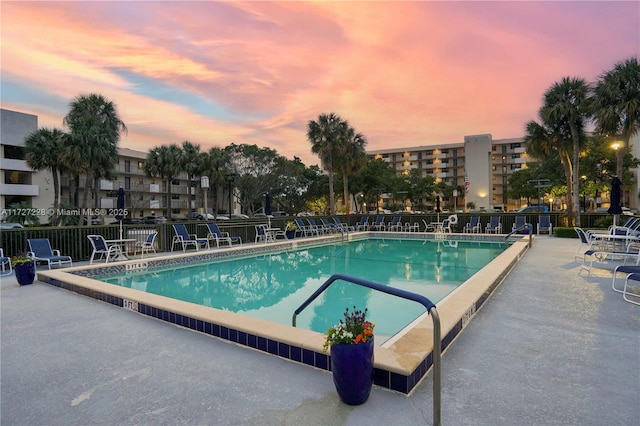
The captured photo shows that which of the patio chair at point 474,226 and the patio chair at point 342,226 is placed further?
the patio chair at point 342,226

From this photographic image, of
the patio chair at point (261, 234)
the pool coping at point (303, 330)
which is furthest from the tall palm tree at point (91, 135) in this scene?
the pool coping at point (303, 330)

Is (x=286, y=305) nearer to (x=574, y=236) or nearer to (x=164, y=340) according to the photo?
(x=164, y=340)

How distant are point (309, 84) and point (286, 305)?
14.5 m

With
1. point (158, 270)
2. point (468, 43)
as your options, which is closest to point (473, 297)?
point (158, 270)

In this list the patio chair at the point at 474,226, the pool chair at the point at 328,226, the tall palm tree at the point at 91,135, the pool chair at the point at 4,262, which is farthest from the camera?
the tall palm tree at the point at 91,135

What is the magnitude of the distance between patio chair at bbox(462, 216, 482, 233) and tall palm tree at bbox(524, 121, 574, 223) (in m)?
4.08

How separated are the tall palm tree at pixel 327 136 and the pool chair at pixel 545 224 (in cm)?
1233

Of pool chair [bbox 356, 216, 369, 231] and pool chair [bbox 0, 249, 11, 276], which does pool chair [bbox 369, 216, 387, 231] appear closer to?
pool chair [bbox 356, 216, 369, 231]

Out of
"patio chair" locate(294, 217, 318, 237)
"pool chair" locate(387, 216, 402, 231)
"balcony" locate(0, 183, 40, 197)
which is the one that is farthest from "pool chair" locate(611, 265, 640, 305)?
"balcony" locate(0, 183, 40, 197)

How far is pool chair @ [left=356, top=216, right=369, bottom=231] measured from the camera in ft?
73.3

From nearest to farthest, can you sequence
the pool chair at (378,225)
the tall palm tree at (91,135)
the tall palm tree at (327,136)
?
the tall palm tree at (91,135) → the pool chair at (378,225) → the tall palm tree at (327,136)

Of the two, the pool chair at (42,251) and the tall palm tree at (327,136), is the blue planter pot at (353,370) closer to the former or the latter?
the pool chair at (42,251)

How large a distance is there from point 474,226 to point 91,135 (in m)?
22.8

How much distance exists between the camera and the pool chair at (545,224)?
18531 millimetres
